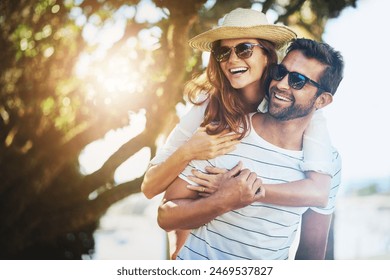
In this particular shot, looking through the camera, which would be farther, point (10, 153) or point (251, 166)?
point (10, 153)

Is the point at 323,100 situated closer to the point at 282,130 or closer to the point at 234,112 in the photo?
the point at 282,130

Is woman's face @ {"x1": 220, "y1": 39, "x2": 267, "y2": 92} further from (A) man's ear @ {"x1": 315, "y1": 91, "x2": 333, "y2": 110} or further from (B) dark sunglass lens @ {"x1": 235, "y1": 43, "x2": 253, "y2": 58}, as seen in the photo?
(A) man's ear @ {"x1": 315, "y1": 91, "x2": 333, "y2": 110}

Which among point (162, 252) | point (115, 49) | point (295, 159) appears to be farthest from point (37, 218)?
point (295, 159)

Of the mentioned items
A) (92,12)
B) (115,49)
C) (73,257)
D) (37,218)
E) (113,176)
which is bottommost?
(73,257)

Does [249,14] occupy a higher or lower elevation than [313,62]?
higher

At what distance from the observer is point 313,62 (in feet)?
13.1

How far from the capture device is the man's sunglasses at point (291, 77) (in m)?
3.97

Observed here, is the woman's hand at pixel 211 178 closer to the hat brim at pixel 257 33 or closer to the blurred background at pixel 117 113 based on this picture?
the blurred background at pixel 117 113

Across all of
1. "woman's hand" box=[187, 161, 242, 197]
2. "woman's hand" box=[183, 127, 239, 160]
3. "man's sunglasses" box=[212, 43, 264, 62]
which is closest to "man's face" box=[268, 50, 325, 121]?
"man's sunglasses" box=[212, 43, 264, 62]

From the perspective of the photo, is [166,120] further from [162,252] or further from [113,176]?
[162,252]

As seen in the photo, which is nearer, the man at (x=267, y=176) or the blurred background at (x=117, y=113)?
the man at (x=267, y=176)

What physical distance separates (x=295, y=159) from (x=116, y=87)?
147cm

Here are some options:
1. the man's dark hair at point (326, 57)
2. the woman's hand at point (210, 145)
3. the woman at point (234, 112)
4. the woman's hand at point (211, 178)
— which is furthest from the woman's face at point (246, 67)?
the woman's hand at point (211, 178)

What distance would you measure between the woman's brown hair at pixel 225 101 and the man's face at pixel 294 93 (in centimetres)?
9
